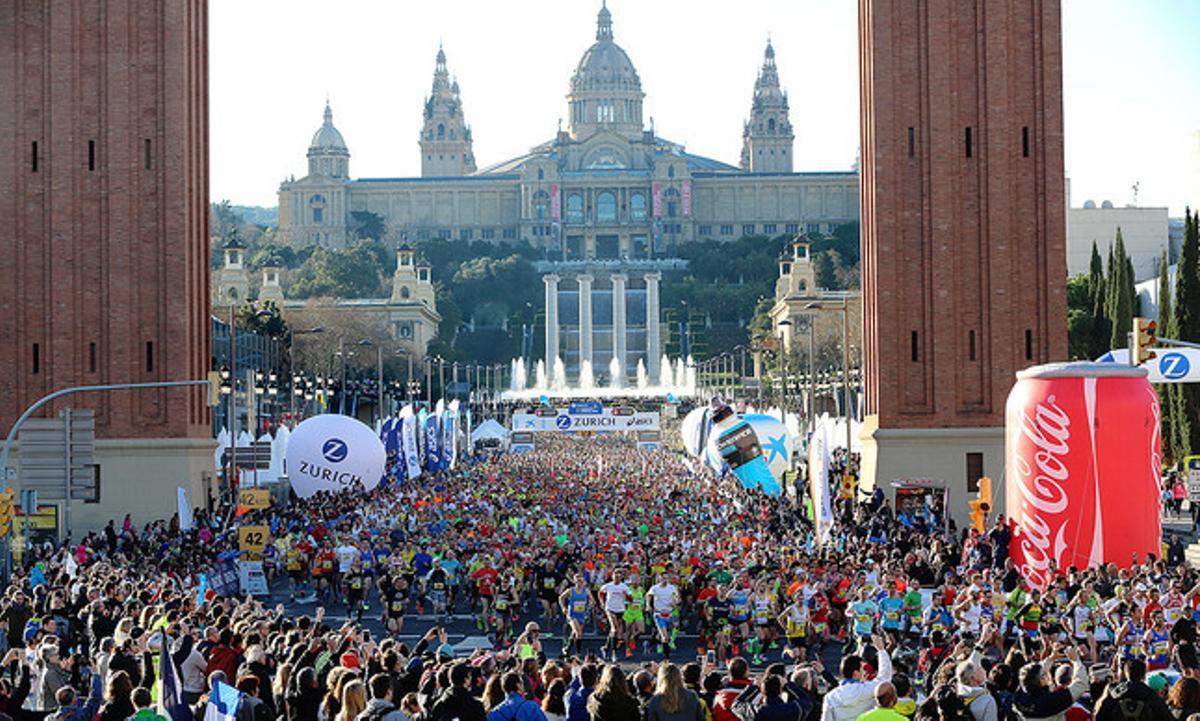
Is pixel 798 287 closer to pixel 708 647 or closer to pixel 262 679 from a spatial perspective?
pixel 708 647

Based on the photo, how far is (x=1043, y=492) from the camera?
30.7 m

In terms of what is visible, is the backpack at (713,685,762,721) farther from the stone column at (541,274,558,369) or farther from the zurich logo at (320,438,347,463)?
the stone column at (541,274,558,369)

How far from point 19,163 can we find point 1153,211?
85573 mm

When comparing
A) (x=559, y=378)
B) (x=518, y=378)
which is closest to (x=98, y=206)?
(x=518, y=378)

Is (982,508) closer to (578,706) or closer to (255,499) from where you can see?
(255,499)

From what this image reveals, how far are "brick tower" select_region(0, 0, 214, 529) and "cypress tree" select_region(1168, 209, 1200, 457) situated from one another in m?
30.4

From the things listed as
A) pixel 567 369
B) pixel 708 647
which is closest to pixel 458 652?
pixel 708 647

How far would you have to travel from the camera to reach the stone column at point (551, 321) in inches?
7397

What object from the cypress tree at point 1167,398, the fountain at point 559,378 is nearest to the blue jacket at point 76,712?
the cypress tree at point 1167,398

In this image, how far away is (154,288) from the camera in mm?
46031

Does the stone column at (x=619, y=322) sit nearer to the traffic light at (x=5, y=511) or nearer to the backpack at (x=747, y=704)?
the traffic light at (x=5, y=511)

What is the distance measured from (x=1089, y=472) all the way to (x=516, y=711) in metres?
19.0

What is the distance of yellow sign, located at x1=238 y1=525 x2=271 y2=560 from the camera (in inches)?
1373

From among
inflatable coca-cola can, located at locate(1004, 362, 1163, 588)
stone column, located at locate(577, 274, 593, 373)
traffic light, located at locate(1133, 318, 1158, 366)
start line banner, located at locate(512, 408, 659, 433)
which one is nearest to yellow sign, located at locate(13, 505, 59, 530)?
inflatable coca-cola can, located at locate(1004, 362, 1163, 588)
